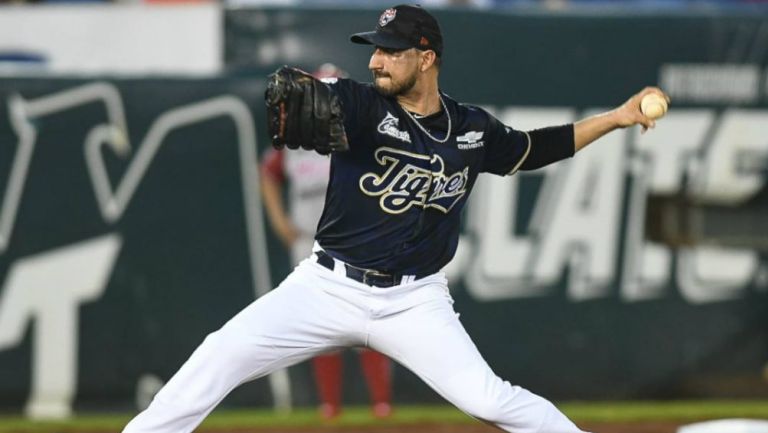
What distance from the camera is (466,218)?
8984 millimetres

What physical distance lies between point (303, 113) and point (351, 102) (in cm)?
28

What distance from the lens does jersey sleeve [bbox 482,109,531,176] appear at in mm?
5793

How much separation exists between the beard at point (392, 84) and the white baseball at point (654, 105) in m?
0.94

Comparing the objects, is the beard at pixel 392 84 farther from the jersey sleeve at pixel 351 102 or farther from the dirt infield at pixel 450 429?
the dirt infield at pixel 450 429

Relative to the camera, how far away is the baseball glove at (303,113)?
5.13 metres

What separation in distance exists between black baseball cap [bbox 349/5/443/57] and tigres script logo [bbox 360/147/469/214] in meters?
0.41

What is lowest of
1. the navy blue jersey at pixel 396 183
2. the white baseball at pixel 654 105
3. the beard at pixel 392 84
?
the navy blue jersey at pixel 396 183

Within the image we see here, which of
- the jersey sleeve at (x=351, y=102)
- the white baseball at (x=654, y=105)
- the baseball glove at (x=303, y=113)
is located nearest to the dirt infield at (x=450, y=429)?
the white baseball at (x=654, y=105)

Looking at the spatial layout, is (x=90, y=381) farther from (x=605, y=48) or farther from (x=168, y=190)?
(x=605, y=48)

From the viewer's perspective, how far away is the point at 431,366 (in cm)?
538

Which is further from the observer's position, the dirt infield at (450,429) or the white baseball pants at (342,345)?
the dirt infield at (450,429)

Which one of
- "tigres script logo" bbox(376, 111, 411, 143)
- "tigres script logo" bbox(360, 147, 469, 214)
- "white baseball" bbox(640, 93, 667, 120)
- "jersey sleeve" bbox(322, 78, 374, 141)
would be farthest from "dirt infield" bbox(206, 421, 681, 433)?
"jersey sleeve" bbox(322, 78, 374, 141)

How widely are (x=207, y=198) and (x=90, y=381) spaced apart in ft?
4.38

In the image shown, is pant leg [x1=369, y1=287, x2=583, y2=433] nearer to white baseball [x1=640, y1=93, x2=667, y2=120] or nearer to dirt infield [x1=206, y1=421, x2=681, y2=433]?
white baseball [x1=640, y1=93, x2=667, y2=120]
